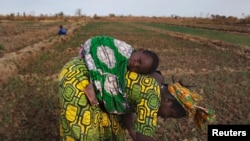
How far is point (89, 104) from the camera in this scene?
243 centimetres

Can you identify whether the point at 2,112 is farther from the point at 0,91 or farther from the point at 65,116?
the point at 65,116

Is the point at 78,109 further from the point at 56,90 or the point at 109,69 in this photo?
the point at 56,90

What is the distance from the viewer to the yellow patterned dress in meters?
2.34

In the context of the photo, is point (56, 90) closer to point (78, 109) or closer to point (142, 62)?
point (78, 109)

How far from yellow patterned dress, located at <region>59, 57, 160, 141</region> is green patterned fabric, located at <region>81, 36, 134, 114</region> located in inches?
2.0

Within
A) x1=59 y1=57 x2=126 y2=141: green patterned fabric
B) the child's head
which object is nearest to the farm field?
x1=59 y1=57 x2=126 y2=141: green patterned fabric

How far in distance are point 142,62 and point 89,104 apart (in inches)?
16.3

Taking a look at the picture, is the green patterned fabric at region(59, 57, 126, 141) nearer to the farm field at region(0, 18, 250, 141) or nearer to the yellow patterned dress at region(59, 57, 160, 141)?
the yellow patterned dress at region(59, 57, 160, 141)

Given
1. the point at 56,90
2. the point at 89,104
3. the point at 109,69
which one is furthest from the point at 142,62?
the point at 56,90

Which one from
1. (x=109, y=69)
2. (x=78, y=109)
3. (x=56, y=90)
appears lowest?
(x=56, y=90)

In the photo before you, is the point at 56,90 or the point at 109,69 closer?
the point at 109,69

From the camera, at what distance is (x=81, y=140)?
247 cm

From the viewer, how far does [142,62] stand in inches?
94.2

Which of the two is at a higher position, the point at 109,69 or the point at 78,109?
the point at 109,69
